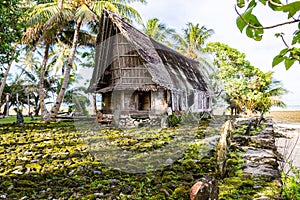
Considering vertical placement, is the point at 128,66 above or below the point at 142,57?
below

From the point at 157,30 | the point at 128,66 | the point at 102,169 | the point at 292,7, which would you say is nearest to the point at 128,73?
the point at 128,66

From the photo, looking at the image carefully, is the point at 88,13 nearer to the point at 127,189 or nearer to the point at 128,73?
the point at 128,73

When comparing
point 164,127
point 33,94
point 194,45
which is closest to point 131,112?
point 164,127

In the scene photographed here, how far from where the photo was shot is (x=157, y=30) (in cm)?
2478

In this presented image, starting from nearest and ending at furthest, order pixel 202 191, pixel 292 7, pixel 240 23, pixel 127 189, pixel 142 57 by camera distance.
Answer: pixel 292 7, pixel 240 23, pixel 202 191, pixel 127 189, pixel 142 57

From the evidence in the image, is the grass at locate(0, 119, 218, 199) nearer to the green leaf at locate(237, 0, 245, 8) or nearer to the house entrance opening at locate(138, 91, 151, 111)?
the green leaf at locate(237, 0, 245, 8)

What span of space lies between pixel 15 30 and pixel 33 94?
21116mm

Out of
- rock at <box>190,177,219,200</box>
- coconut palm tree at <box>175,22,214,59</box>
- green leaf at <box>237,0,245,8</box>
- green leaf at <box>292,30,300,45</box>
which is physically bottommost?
rock at <box>190,177,219,200</box>

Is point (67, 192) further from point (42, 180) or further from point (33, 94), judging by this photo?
point (33, 94)

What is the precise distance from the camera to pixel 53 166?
16.0 ft

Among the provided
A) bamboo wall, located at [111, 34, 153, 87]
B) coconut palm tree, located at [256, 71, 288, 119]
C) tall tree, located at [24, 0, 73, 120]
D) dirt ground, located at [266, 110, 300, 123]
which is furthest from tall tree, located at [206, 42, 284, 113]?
tall tree, located at [24, 0, 73, 120]

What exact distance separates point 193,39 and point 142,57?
15.2 m

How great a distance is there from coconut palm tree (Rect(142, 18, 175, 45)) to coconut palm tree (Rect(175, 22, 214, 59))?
1078mm

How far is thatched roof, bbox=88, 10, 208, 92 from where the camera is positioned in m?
11.4
